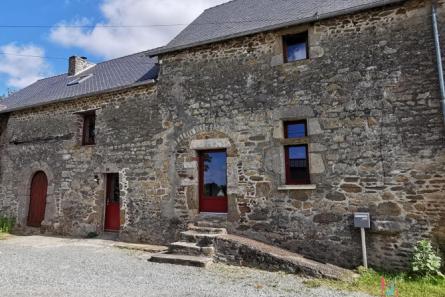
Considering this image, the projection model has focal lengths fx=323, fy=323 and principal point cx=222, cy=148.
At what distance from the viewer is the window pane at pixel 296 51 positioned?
6.78 m

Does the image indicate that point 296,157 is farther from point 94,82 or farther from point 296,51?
point 94,82

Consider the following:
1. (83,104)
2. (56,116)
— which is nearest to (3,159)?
(56,116)

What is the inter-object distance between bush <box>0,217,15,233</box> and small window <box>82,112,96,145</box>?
358 centimetres

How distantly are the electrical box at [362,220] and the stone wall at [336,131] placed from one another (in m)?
0.14

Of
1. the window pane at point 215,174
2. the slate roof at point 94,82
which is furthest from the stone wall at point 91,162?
the window pane at point 215,174

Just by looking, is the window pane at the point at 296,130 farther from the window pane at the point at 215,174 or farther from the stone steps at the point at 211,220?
the stone steps at the point at 211,220

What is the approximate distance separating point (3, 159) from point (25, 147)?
119 cm

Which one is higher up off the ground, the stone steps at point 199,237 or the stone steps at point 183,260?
the stone steps at point 199,237

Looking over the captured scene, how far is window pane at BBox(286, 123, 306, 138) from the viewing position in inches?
259

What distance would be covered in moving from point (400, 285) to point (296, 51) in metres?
4.71

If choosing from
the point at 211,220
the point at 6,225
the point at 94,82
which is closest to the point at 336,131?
the point at 211,220

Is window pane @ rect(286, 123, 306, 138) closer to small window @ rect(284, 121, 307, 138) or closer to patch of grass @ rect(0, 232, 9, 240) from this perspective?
small window @ rect(284, 121, 307, 138)

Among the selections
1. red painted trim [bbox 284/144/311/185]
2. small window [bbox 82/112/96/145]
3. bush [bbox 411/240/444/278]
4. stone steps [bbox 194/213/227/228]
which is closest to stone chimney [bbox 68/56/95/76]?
small window [bbox 82/112/96/145]

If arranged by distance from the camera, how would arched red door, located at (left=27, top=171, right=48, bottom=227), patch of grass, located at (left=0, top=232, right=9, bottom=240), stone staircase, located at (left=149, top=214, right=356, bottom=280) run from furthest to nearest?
arched red door, located at (left=27, top=171, right=48, bottom=227) < patch of grass, located at (left=0, top=232, right=9, bottom=240) < stone staircase, located at (left=149, top=214, right=356, bottom=280)
